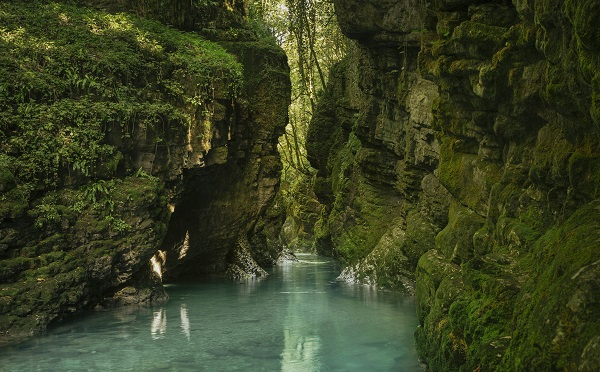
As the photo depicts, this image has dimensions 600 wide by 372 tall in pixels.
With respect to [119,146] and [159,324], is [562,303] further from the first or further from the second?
[119,146]

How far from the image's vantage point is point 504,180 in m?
9.32

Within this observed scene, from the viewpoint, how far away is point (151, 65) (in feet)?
52.8

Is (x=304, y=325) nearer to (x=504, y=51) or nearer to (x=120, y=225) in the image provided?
(x=120, y=225)

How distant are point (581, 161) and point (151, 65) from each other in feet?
39.9

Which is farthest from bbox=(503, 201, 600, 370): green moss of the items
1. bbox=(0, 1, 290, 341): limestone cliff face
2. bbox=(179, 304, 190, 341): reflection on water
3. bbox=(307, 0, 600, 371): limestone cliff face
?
bbox=(0, 1, 290, 341): limestone cliff face

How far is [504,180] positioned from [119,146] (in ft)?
30.9

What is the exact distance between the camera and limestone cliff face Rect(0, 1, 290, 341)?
12539 millimetres

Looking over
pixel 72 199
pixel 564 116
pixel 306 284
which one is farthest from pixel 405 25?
pixel 564 116

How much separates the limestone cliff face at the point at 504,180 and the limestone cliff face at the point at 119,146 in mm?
4780

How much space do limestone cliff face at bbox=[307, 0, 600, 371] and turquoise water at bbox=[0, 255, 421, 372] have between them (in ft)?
4.58

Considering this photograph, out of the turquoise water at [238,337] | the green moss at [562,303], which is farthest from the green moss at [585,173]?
the turquoise water at [238,337]

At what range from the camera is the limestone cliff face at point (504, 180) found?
5175 mm

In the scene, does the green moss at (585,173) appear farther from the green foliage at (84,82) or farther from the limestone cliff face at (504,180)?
the green foliage at (84,82)

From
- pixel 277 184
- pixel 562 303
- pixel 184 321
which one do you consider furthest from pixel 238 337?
pixel 277 184
